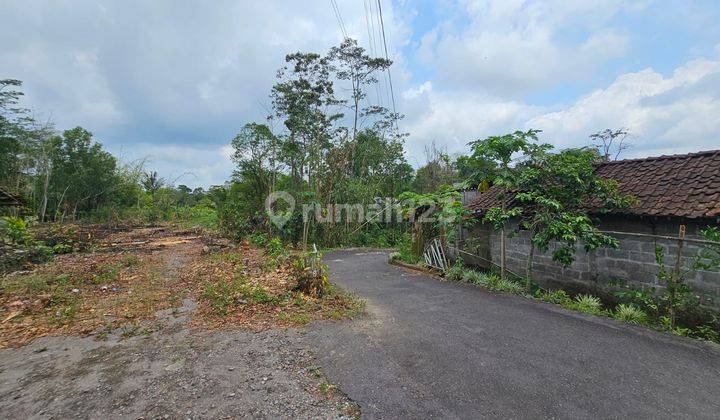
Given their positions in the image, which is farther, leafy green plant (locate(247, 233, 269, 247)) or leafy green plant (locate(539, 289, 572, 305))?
leafy green plant (locate(247, 233, 269, 247))

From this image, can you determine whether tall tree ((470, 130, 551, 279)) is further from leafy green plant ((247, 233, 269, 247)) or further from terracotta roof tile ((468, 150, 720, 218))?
leafy green plant ((247, 233, 269, 247))

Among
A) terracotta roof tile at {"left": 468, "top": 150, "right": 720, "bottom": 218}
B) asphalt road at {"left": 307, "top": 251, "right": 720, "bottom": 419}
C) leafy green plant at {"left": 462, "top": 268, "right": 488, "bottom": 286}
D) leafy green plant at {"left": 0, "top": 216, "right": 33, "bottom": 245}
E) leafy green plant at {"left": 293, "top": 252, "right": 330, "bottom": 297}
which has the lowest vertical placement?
asphalt road at {"left": 307, "top": 251, "right": 720, "bottom": 419}

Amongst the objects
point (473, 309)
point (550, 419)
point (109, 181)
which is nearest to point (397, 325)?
point (473, 309)

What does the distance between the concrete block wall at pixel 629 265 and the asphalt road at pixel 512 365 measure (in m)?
1.30

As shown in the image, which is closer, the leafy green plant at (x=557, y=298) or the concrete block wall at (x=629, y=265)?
the concrete block wall at (x=629, y=265)

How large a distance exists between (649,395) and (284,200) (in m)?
12.8

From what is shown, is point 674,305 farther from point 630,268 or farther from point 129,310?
point 129,310

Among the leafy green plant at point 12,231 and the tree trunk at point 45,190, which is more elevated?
the tree trunk at point 45,190

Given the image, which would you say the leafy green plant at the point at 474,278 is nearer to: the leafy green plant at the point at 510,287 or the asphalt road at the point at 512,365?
the leafy green plant at the point at 510,287

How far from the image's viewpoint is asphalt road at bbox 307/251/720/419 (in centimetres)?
289

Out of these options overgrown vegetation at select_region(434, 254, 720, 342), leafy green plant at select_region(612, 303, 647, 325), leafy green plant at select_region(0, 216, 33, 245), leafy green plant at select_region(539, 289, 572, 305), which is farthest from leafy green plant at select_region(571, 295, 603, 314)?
leafy green plant at select_region(0, 216, 33, 245)

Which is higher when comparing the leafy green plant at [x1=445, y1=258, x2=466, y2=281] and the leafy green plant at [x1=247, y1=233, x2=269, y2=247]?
the leafy green plant at [x1=247, y1=233, x2=269, y2=247]

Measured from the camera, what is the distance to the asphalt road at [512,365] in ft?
9.47

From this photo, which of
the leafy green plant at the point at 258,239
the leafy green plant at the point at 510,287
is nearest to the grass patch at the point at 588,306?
the leafy green plant at the point at 510,287
